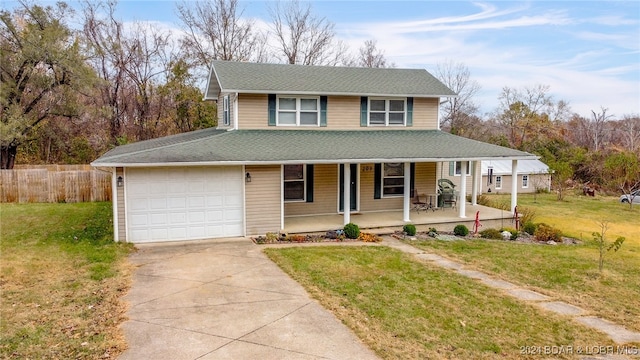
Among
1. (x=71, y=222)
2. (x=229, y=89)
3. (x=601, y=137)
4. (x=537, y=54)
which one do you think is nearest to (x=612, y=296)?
(x=229, y=89)

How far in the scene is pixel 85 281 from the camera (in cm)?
862

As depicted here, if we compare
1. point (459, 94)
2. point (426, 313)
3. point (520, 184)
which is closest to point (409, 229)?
point (426, 313)

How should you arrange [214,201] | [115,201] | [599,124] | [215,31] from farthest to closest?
1. [599,124]
2. [215,31]
3. [214,201]
4. [115,201]

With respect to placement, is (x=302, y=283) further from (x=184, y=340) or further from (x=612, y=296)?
(x=612, y=296)

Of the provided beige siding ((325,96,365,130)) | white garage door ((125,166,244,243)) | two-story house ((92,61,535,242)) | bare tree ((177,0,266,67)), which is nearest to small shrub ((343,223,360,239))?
two-story house ((92,61,535,242))

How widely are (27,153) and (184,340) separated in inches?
1187

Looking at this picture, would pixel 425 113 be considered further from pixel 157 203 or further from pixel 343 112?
pixel 157 203

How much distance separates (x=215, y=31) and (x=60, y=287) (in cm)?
2749

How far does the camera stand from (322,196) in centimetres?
1587

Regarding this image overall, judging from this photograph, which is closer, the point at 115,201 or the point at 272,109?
the point at 115,201

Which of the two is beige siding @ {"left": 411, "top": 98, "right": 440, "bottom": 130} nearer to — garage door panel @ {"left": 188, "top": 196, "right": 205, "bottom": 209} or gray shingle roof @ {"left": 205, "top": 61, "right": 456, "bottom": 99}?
gray shingle roof @ {"left": 205, "top": 61, "right": 456, "bottom": 99}

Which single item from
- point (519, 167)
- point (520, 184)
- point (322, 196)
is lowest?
point (520, 184)

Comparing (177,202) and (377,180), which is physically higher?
(377,180)

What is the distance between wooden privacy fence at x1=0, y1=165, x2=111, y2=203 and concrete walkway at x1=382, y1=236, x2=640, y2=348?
15.6 m
